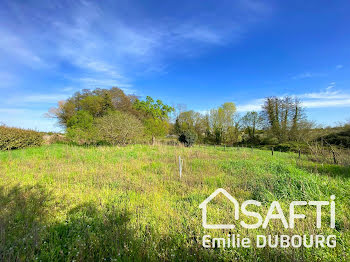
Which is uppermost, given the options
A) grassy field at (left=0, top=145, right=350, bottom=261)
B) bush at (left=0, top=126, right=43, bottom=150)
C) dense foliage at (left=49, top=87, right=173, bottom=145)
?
dense foliage at (left=49, top=87, right=173, bottom=145)

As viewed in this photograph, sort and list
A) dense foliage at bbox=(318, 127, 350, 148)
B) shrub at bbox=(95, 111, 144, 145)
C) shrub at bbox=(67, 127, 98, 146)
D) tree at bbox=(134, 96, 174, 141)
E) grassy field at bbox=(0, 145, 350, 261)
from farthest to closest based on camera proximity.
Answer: tree at bbox=(134, 96, 174, 141), shrub at bbox=(67, 127, 98, 146), dense foliage at bbox=(318, 127, 350, 148), shrub at bbox=(95, 111, 144, 145), grassy field at bbox=(0, 145, 350, 261)

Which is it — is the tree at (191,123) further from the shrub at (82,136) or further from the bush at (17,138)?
the bush at (17,138)

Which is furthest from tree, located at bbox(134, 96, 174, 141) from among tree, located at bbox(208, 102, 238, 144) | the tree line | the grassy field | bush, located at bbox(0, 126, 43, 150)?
the grassy field

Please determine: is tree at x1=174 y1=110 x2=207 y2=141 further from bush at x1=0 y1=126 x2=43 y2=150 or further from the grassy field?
the grassy field

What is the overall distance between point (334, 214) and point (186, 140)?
Answer: 1382 cm

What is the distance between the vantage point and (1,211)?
2830mm

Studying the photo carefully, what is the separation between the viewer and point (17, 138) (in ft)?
35.3

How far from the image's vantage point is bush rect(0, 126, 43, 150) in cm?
1005

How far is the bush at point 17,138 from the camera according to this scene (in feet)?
33.0

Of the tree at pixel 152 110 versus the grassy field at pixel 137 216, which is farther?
the tree at pixel 152 110

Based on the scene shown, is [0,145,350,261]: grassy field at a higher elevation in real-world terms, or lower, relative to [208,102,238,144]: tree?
lower

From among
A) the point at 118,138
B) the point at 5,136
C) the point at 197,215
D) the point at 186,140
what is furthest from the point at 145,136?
the point at 197,215

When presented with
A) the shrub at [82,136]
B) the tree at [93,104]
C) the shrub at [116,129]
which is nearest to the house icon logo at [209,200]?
the shrub at [116,129]

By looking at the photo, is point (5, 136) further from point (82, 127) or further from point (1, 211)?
point (1, 211)
